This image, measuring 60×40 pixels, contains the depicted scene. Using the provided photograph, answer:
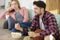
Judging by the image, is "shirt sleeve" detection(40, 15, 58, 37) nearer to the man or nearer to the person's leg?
the man

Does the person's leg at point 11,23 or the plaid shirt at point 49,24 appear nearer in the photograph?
the plaid shirt at point 49,24

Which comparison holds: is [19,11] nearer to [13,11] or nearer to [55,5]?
[13,11]

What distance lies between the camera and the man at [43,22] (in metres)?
2.40

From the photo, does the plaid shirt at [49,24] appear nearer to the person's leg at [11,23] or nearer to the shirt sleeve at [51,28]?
the shirt sleeve at [51,28]

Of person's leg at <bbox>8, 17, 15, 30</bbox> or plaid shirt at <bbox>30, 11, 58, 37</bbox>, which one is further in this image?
person's leg at <bbox>8, 17, 15, 30</bbox>

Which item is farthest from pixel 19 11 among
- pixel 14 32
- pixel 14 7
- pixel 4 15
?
pixel 14 32

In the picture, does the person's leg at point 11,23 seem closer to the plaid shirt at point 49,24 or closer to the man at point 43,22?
the man at point 43,22

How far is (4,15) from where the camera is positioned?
3586 mm

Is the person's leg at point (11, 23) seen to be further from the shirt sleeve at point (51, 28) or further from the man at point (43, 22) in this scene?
the shirt sleeve at point (51, 28)

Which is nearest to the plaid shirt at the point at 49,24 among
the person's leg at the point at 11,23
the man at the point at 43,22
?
the man at the point at 43,22

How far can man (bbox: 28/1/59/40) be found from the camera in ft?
7.88

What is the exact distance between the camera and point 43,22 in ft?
8.52

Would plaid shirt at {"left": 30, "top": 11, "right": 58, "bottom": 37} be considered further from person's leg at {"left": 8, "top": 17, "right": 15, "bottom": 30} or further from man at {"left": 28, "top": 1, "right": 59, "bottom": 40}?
person's leg at {"left": 8, "top": 17, "right": 15, "bottom": 30}

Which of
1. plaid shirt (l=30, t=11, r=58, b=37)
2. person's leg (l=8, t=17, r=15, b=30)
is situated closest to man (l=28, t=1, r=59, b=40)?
plaid shirt (l=30, t=11, r=58, b=37)
